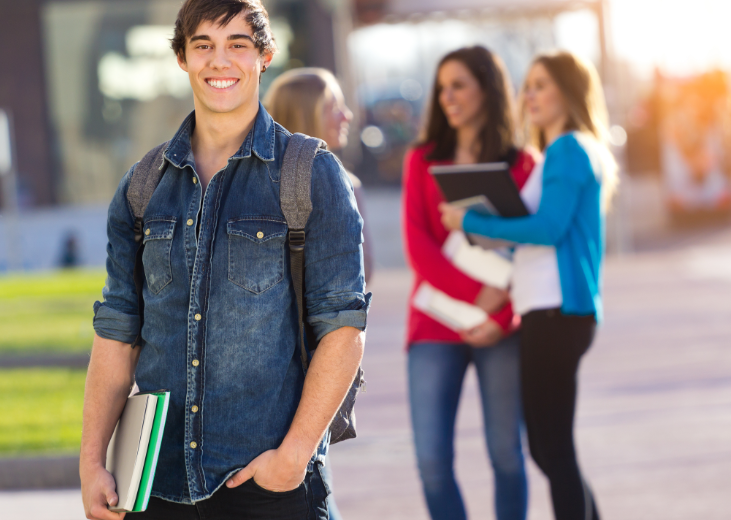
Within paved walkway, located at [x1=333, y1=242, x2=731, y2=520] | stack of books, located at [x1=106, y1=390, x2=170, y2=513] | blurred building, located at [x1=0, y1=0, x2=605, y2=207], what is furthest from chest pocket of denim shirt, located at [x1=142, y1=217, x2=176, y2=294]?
blurred building, located at [x1=0, y1=0, x2=605, y2=207]

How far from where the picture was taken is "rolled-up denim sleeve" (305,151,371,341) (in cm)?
203

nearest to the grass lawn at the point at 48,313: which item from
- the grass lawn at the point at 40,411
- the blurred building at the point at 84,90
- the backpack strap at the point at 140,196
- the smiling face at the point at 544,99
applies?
the grass lawn at the point at 40,411

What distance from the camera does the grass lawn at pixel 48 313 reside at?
393 inches

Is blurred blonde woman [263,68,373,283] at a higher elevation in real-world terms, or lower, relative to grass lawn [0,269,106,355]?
higher

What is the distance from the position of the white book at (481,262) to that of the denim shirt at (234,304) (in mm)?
1536

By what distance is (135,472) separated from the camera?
197 cm

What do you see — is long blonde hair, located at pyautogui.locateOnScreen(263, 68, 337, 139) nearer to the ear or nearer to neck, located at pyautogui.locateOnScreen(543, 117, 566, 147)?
neck, located at pyautogui.locateOnScreen(543, 117, 566, 147)

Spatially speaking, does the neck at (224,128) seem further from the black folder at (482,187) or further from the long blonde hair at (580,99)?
the long blonde hair at (580,99)

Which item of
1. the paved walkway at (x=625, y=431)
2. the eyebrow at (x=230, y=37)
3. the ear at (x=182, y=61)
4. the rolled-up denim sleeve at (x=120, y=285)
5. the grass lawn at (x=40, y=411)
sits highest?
the eyebrow at (x=230, y=37)

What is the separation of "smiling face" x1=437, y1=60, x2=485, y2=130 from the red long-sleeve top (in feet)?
0.64

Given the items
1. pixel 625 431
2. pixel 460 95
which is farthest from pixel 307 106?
pixel 625 431

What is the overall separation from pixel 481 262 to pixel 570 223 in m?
0.41

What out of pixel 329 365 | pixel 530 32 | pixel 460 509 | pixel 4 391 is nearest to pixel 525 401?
pixel 460 509

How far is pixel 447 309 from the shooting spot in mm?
3535
